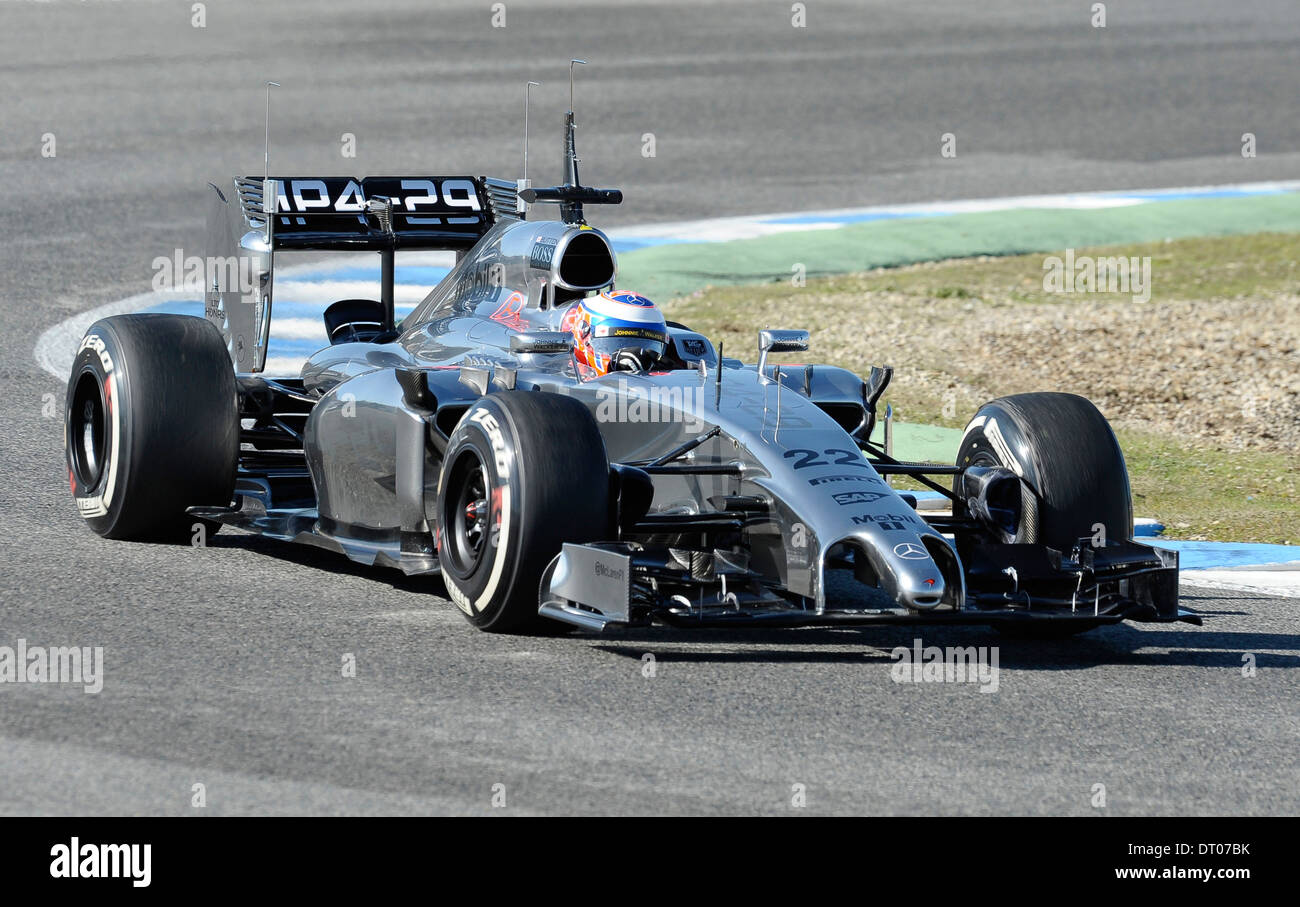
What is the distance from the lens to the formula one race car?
6.94 meters

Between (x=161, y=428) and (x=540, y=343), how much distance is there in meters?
1.81

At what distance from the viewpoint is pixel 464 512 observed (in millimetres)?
7504

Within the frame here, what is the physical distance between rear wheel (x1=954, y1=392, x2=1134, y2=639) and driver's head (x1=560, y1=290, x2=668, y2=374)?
1.45 m

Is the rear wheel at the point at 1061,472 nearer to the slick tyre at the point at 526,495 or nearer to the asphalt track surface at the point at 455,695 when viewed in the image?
the asphalt track surface at the point at 455,695

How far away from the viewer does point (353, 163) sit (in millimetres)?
20188

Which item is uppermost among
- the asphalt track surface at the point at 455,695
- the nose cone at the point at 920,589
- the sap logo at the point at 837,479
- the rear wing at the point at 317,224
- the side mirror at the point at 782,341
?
the rear wing at the point at 317,224

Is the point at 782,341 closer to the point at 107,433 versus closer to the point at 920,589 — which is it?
the point at 920,589

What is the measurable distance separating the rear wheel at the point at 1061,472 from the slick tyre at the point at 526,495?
1.72 m

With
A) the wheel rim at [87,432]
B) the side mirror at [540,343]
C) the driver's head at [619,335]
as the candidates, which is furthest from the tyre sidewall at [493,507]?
the wheel rim at [87,432]

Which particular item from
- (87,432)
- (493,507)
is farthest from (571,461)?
(87,432)

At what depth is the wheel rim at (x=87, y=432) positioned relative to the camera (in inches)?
359
